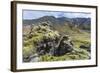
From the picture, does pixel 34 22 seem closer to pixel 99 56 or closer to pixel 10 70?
pixel 10 70

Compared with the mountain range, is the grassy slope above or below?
below

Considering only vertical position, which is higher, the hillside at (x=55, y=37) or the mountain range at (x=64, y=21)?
the mountain range at (x=64, y=21)

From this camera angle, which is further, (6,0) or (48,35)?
(48,35)

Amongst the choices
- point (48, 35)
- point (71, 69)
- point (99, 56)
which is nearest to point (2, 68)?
point (48, 35)

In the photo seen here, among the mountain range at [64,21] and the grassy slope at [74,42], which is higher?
the mountain range at [64,21]

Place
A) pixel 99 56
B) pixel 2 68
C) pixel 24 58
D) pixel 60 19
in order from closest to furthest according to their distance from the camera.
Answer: pixel 2 68 → pixel 24 58 → pixel 60 19 → pixel 99 56

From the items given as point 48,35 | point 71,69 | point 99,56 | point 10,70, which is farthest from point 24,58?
point 99,56

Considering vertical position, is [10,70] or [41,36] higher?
[41,36]

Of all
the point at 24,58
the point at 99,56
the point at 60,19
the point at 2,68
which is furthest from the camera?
the point at 99,56

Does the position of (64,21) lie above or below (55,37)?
above

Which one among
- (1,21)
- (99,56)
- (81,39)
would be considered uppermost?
(1,21)

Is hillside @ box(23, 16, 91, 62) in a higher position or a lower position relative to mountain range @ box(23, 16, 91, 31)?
lower
